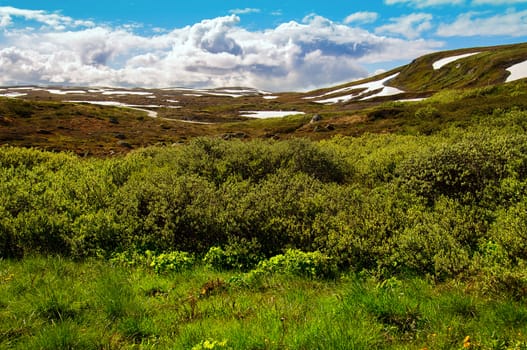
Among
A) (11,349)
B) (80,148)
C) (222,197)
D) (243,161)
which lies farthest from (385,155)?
(80,148)

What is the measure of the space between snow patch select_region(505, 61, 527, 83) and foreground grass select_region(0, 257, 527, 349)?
76.4m

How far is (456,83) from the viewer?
87062mm

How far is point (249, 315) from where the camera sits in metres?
5.00

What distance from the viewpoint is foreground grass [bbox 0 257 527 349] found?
4.11m

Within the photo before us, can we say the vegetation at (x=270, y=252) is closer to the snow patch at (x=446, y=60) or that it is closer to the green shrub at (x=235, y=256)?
the green shrub at (x=235, y=256)

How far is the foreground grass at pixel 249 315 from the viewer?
4.11 metres

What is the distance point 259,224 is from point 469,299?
5046 millimetres

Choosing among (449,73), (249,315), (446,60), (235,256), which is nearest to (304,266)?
(235,256)

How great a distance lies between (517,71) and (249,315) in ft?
288

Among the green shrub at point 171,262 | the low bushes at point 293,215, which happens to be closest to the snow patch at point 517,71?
the low bushes at point 293,215

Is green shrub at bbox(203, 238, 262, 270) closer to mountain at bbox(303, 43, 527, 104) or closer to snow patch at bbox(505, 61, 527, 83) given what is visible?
snow patch at bbox(505, 61, 527, 83)

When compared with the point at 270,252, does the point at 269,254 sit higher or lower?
lower

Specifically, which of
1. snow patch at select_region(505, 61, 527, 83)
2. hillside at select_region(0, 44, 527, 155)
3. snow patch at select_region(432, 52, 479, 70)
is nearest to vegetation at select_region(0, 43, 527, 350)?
hillside at select_region(0, 44, 527, 155)

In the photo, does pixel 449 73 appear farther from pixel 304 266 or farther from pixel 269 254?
pixel 304 266
